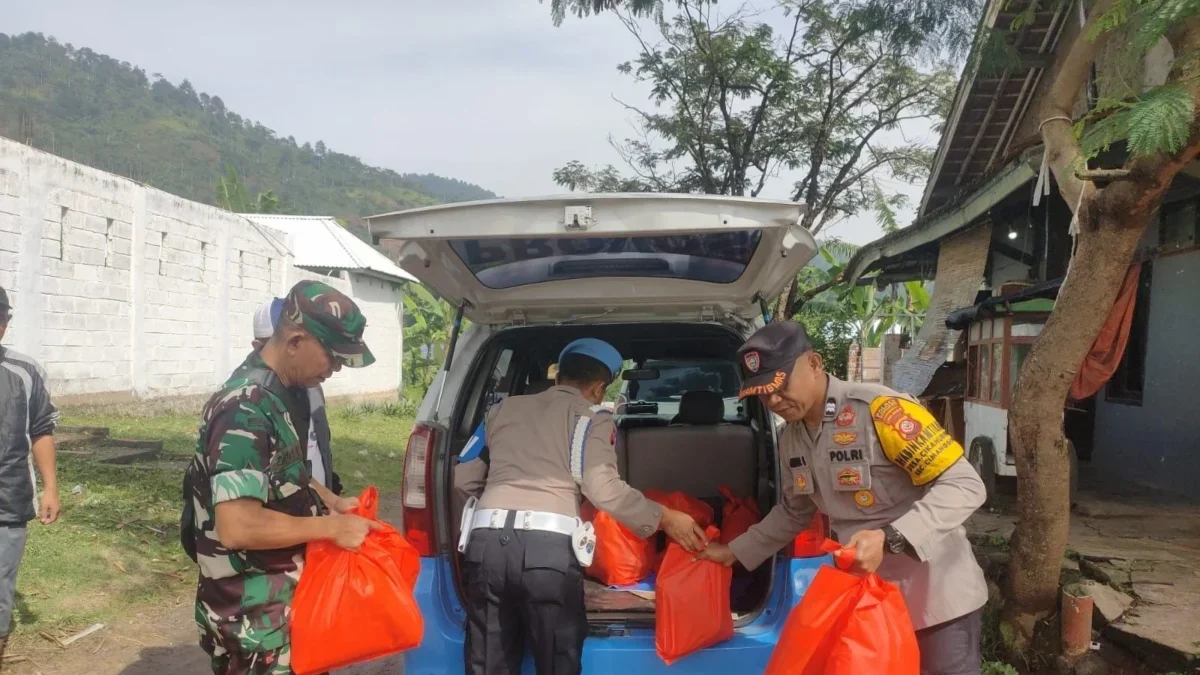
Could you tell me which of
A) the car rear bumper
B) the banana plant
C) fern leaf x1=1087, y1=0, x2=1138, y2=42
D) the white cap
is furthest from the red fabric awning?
the banana plant

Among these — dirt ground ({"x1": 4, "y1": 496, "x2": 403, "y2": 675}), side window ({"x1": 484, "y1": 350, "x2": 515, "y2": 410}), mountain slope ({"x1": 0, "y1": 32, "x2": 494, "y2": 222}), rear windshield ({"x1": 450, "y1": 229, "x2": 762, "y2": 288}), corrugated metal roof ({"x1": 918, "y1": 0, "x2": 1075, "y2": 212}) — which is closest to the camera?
rear windshield ({"x1": 450, "y1": 229, "x2": 762, "y2": 288})

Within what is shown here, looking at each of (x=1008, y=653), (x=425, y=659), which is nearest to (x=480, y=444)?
(x=425, y=659)

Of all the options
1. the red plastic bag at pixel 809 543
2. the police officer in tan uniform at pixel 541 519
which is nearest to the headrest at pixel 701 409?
the police officer in tan uniform at pixel 541 519

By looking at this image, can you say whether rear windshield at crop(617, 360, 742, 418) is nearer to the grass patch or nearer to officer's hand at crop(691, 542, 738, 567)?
the grass patch

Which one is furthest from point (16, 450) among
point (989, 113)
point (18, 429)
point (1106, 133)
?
point (989, 113)

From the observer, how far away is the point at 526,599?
2.64m

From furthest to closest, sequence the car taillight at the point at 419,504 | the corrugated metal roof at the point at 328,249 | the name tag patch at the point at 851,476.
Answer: the corrugated metal roof at the point at 328,249
the car taillight at the point at 419,504
the name tag patch at the point at 851,476

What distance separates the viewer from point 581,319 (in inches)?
141

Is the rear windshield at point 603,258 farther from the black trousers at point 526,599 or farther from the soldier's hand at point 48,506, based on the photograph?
the soldier's hand at point 48,506

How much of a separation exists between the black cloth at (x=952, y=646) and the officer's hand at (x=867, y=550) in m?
0.40

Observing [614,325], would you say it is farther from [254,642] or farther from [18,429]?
[18,429]

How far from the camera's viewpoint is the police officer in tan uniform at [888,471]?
2318mm

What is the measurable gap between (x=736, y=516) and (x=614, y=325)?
93cm

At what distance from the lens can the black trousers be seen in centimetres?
264
